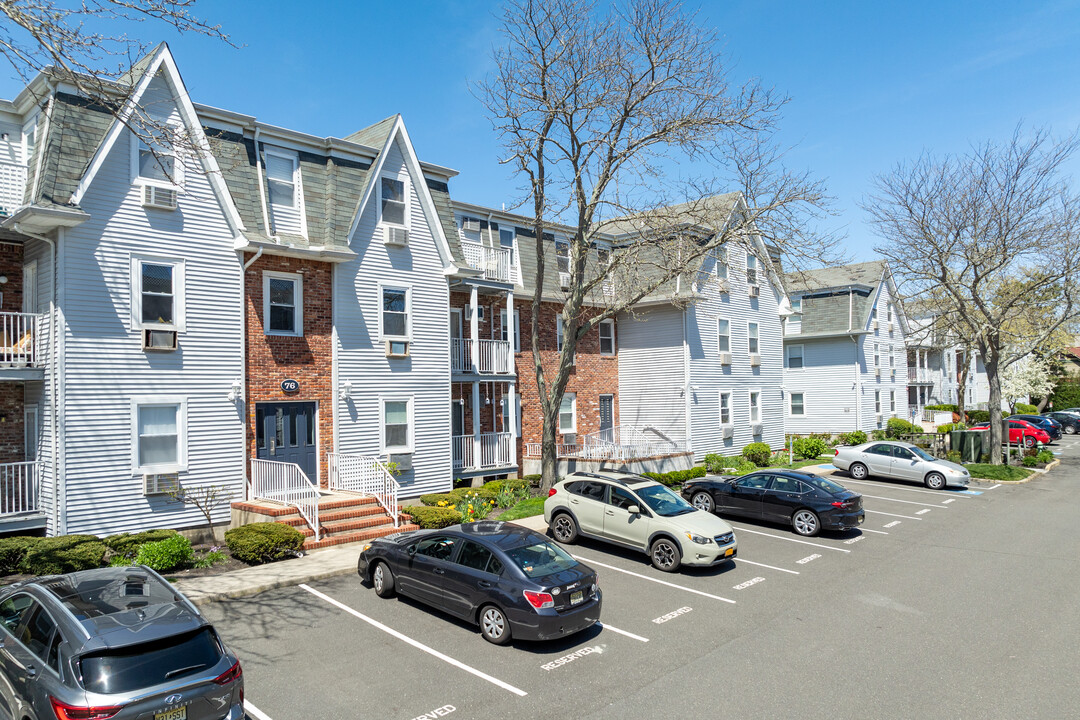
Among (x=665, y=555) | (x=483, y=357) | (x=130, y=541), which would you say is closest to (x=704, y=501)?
(x=665, y=555)

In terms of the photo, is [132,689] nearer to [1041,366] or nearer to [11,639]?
[11,639]

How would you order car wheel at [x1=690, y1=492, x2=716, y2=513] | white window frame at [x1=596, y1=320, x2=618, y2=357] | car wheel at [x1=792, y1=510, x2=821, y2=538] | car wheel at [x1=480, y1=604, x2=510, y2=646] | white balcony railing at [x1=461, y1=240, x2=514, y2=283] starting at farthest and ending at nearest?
white window frame at [x1=596, y1=320, x2=618, y2=357] → white balcony railing at [x1=461, y1=240, x2=514, y2=283] → car wheel at [x1=690, y1=492, x2=716, y2=513] → car wheel at [x1=792, y1=510, x2=821, y2=538] → car wheel at [x1=480, y1=604, x2=510, y2=646]

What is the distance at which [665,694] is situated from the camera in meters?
7.84

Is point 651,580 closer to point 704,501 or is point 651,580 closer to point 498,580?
point 498,580

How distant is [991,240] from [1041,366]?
4076cm

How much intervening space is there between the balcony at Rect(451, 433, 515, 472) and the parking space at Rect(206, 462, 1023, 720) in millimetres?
7761

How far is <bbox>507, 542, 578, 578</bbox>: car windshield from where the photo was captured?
9430mm

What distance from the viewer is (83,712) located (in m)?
5.46

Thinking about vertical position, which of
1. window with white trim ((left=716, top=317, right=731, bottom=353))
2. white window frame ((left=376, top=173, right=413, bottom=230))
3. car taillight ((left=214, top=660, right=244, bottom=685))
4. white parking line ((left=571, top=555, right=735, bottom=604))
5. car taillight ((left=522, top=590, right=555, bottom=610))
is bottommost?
white parking line ((left=571, top=555, right=735, bottom=604))

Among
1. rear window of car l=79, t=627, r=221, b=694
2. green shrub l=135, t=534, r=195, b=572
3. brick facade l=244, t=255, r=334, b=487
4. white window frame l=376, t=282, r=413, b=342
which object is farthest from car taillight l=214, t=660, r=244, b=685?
white window frame l=376, t=282, r=413, b=342

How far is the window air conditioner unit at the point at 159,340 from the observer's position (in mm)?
14562

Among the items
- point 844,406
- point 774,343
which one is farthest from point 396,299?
point 844,406

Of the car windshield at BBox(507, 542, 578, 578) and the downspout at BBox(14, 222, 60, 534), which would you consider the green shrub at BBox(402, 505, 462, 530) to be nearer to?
the car windshield at BBox(507, 542, 578, 578)

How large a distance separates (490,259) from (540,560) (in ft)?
48.1
